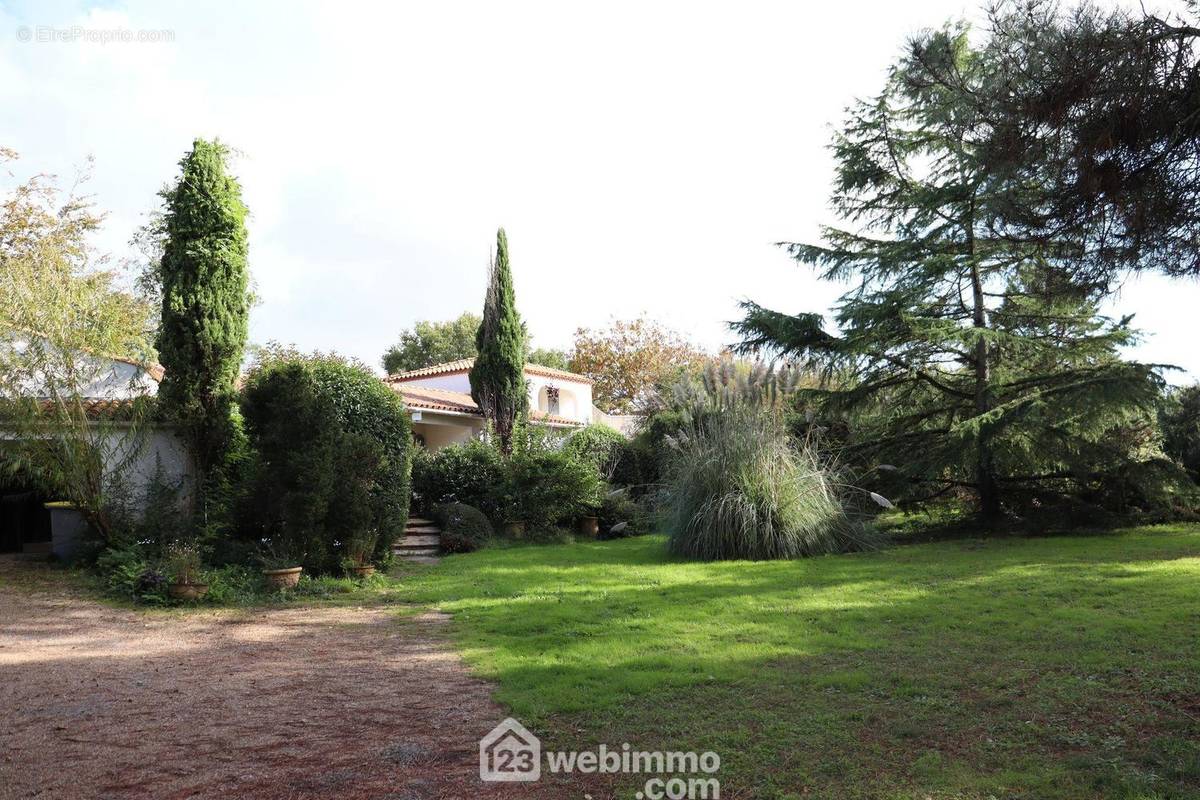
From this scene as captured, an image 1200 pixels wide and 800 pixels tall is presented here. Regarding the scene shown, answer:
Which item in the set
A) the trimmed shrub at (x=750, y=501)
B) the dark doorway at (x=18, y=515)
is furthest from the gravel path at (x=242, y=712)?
the dark doorway at (x=18, y=515)

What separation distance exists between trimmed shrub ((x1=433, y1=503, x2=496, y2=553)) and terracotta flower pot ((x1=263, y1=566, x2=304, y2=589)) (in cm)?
436

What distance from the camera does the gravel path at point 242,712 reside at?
340 cm

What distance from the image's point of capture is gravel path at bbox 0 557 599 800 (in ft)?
11.2

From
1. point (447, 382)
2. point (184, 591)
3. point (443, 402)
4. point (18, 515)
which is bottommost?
point (184, 591)

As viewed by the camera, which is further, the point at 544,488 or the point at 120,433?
the point at 544,488

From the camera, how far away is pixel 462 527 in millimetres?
13922

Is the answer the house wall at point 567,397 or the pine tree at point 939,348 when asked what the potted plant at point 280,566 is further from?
the house wall at point 567,397

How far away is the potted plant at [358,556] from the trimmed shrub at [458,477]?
505cm

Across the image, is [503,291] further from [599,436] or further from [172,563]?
[172,563]

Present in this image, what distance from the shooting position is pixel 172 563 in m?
8.98

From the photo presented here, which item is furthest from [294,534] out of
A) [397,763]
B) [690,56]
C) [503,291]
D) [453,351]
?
[453,351]

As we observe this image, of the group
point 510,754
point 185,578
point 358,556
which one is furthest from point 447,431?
point 510,754

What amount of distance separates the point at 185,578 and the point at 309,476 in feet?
5.84

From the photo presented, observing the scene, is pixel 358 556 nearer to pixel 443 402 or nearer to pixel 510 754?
pixel 510 754
